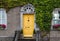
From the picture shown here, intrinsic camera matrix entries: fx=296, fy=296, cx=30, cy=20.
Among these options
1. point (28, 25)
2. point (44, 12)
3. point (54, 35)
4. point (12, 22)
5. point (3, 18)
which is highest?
point (44, 12)

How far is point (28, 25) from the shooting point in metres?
30.6

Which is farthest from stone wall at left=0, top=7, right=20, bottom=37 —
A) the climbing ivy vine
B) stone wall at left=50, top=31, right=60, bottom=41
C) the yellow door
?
stone wall at left=50, top=31, right=60, bottom=41

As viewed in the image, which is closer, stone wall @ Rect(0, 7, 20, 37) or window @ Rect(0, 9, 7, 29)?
stone wall @ Rect(0, 7, 20, 37)

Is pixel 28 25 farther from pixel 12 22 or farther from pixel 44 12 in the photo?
pixel 44 12

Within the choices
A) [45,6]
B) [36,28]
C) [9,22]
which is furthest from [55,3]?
[9,22]

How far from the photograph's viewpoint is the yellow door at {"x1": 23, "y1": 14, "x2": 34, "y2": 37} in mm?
30406

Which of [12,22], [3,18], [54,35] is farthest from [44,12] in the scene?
[3,18]

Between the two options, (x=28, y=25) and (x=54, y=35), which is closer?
(x=54, y=35)

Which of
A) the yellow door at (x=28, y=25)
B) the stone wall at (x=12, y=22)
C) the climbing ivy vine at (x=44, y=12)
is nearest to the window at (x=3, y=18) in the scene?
the stone wall at (x=12, y=22)

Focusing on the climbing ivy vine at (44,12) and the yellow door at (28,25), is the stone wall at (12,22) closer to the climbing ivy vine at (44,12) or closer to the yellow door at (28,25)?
the yellow door at (28,25)

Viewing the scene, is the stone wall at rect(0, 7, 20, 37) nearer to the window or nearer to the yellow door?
the window

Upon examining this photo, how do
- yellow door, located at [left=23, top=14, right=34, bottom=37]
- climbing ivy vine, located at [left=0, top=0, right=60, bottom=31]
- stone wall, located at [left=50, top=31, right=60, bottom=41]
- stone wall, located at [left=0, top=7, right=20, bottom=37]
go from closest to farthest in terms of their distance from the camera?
climbing ivy vine, located at [left=0, top=0, right=60, bottom=31] < stone wall, located at [left=50, top=31, right=60, bottom=41] < stone wall, located at [left=0, top=7, right=20, bottom=37] < yellow door, located at [left=23, top=14, right=34, bottom=37]

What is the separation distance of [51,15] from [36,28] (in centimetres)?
240

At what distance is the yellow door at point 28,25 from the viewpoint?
99.8ft
